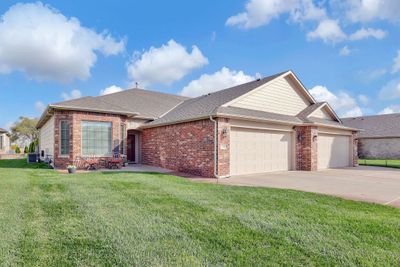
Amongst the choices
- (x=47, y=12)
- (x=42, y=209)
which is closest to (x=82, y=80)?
(x=47, y=12)

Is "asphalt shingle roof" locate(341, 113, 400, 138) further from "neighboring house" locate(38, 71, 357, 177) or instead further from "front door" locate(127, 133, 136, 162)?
"front door" locate(127, 133, 136, 162)

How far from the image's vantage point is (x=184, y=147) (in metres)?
12.7

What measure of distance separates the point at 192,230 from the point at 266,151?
954 centimetres

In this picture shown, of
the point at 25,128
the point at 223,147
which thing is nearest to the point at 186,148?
the point at 223,147

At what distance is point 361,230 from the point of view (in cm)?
431

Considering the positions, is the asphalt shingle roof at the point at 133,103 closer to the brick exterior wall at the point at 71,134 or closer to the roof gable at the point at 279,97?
the brick exterior wall at the point at 71,134

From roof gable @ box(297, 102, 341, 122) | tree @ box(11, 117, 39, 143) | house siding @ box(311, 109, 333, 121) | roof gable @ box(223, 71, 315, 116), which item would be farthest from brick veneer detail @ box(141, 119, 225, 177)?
tree @ box(11, 117, 39, 143)

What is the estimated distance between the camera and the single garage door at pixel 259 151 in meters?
11.8

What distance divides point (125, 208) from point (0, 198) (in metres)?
3.56

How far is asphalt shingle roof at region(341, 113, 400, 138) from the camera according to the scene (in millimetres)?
28391

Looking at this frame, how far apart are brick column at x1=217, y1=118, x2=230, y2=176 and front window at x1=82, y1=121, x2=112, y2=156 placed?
7.29 metres

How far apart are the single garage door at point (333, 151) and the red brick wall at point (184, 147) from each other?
8061 millimetres

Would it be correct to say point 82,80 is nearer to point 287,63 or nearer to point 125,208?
point 287,63

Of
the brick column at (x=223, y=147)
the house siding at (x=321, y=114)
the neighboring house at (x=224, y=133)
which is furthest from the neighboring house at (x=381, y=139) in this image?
the brick column at (x=223, y=147)
